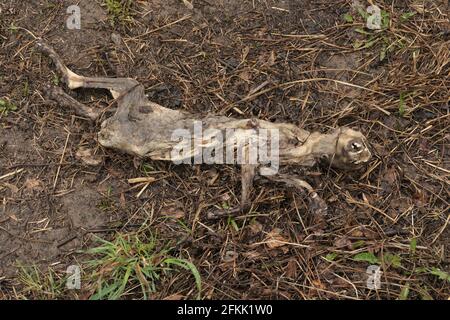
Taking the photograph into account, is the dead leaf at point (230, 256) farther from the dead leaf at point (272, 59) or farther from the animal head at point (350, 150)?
the dead leaf at point (272, 59)

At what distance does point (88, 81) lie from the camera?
2.87 meters

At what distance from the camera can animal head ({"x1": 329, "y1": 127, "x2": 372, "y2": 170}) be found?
2.56 meters

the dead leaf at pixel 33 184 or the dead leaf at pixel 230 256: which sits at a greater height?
the dead leaf at pixel 33 184

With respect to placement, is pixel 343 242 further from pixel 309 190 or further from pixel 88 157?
pixel 88 157

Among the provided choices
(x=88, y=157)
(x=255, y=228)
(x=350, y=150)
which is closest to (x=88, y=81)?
(x=88, y=157)

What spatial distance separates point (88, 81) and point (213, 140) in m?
0.78

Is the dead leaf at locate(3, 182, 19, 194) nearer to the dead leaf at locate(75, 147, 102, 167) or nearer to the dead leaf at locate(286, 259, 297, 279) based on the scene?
the dead leaf at locate(75, 147, 102, 167)

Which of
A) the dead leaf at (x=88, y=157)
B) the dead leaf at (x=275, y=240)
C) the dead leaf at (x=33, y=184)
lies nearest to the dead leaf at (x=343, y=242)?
the dead leaf at (x=275, y=240)

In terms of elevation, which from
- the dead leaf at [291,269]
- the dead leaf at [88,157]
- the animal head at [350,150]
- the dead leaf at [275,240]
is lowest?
the dead leaf at [291,269]

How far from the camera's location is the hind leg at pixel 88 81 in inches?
111

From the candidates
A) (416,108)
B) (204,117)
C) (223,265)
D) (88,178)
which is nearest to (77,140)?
(88,178)

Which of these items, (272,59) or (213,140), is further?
(272,59)

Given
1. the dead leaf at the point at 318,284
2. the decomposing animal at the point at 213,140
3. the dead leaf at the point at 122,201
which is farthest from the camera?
the dead leaf at the point at 122,201
